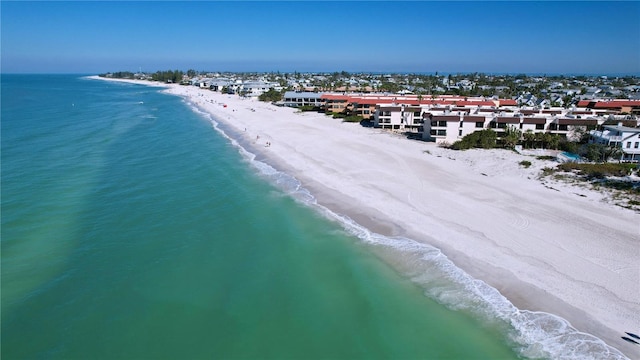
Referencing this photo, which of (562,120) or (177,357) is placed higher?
(562,120)

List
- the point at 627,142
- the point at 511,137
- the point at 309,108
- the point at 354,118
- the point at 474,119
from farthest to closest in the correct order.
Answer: the point at 309,108
the point at 354,118
the point at 474,119
the point at 511,137
the point at 627,142

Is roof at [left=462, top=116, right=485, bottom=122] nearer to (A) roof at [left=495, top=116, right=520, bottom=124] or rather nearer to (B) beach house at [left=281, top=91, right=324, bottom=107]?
(A) roof at [left=495, top=116, right=520, bottom=124]

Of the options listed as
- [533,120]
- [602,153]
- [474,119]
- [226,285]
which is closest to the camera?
[226,285]

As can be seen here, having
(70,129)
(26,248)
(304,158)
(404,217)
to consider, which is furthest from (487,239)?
(70,129)

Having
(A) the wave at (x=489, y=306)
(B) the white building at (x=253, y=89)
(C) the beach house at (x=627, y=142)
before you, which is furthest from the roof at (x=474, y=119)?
(B) the white building at (x=253, y=89)

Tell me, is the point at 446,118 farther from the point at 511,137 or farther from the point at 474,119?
the point at 511,137

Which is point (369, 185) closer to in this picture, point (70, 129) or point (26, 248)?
point (26, 248)

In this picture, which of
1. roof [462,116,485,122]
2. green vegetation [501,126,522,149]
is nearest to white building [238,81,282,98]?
roof [462,116,485,122]

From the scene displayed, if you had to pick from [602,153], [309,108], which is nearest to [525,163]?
[602,153]
